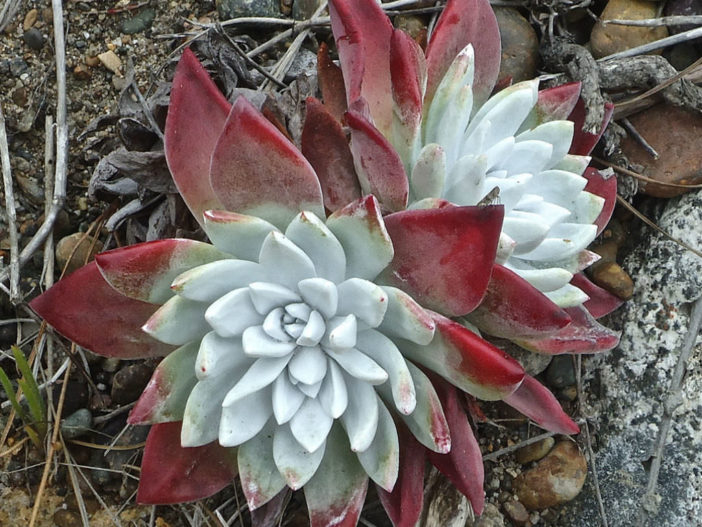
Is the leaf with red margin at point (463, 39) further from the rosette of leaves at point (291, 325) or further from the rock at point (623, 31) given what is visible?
the rock at point (623, 31)

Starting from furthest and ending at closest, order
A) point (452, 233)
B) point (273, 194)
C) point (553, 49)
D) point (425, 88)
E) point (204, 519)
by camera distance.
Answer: point (553, 49), point (204, 519), point (425, 88), point (273, 194), point (452, 233)

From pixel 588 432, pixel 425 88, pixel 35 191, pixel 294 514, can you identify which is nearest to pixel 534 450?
pixel 588 432

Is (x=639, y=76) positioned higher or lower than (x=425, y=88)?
lower

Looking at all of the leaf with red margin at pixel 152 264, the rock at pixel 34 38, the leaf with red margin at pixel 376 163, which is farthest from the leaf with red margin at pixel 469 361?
the rock at pixel 34 38

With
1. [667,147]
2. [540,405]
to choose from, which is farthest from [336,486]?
[667,147]

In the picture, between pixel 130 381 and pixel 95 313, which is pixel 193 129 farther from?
pixel 130 381

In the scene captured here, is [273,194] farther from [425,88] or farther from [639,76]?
[639,76]

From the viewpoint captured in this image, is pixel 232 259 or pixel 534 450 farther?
pixel 534 450

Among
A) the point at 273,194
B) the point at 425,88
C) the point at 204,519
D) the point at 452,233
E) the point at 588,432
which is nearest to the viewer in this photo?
the point at 452,233
